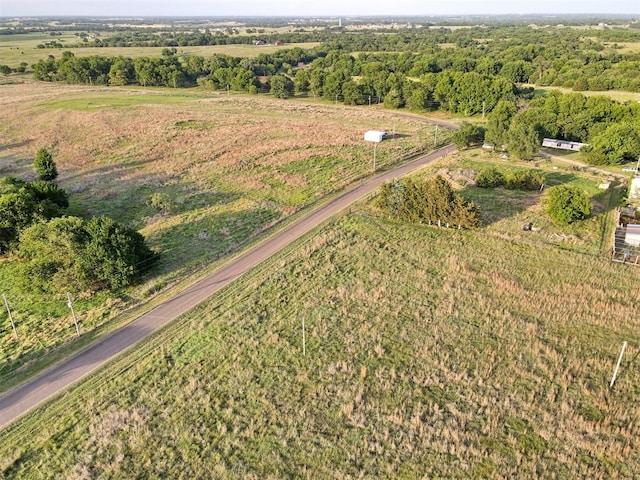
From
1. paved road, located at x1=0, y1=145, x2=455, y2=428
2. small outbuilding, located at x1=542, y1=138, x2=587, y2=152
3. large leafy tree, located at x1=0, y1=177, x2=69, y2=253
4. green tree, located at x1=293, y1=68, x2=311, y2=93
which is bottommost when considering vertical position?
paved road, located at x1=0, y1=145, x2=455, y2=428

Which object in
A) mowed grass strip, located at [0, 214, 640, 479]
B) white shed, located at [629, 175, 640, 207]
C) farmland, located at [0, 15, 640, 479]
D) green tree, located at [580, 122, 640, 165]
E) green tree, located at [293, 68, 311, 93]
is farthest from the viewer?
green tree, located at [293, 68, 311, 93]

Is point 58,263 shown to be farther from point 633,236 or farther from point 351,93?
point 351,93

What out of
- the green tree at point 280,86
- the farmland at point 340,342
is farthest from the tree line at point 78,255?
the green tree at point 280,86

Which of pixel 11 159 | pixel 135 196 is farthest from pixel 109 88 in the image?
pixel 135 196

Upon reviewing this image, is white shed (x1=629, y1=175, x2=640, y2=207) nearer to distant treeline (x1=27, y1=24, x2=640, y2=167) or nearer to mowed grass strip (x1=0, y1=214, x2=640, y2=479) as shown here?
mowed grass strip (x1=0, y1=214, x2=640, y2=479)

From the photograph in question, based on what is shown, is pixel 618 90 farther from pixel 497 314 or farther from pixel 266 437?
pixel 266 437

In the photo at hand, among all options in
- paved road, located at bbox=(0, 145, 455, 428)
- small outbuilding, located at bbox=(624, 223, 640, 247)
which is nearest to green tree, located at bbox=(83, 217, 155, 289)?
paved road, located at bbox=(0, 145, 455, 428)

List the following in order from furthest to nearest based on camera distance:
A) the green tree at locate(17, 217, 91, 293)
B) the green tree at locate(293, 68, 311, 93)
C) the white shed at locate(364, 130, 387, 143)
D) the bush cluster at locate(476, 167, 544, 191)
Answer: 1. the green tree at locate(293, 68, 311, 93)
2. the white shed at locate(364, 130, 387, 143)
3. the bush cluster at locate(476, 167, 544, 191)
4. the green tree at locate(17, 217, 91, 293)
